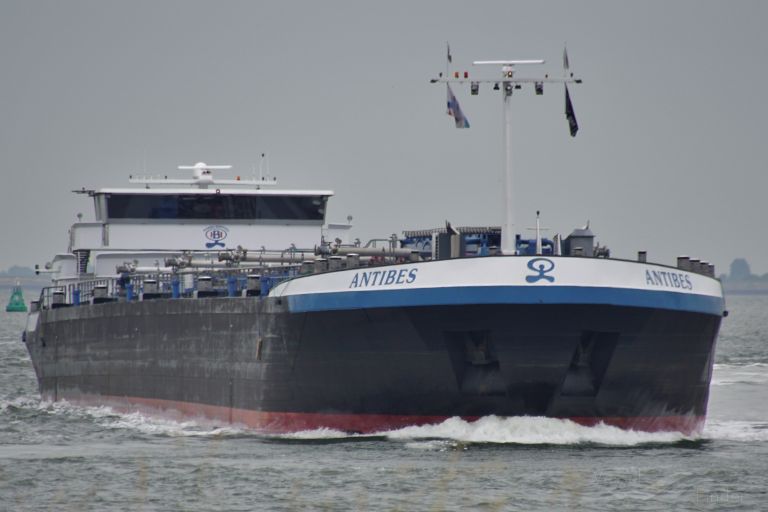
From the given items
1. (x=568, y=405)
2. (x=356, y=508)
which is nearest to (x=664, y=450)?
(x=568, y=405)

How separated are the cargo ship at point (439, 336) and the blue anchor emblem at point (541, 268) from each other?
0.13 ft

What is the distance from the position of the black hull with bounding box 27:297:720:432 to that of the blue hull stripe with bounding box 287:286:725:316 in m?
0.15

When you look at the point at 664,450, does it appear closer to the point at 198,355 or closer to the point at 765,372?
the point at 198,355

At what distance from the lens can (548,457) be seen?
25.6 m

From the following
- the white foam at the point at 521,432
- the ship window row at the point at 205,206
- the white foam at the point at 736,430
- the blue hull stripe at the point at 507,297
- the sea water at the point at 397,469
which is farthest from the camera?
the ship window row at the point at 205,206

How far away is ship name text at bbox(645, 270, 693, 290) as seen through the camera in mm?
27422

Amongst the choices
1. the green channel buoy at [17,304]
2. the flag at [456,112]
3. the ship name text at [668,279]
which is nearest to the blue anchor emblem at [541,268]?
the ship name text at [668,279]

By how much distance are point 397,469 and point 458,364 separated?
10.3 feet

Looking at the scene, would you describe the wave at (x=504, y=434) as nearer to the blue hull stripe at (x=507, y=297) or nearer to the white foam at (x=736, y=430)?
the white foam at (x=736, y=430)

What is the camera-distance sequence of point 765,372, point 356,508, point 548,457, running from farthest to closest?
point 765,372 < point 548,457 < point 356,508

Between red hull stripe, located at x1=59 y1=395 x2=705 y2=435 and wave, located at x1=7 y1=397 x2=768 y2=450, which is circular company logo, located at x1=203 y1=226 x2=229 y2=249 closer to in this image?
red hull stripe, located at x1=59 y1=395 x2=705 y2=435

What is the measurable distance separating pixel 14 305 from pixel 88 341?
116m

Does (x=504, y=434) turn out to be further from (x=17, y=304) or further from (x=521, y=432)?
(x=17, y=304)

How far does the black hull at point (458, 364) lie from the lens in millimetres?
Result: 26688
